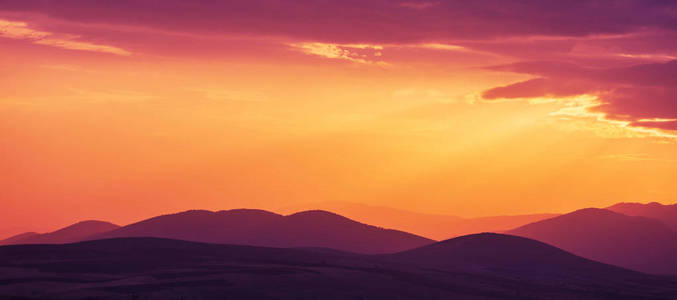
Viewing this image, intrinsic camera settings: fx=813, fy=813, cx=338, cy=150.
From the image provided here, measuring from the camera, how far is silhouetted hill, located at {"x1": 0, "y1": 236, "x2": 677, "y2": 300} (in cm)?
9279

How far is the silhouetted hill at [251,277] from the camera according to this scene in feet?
304

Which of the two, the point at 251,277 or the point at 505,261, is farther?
the point at 505,261

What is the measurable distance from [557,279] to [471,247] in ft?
151

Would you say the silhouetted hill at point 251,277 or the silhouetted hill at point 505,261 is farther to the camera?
the silhouetted hill at point 505,261

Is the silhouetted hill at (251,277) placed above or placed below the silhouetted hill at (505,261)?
below

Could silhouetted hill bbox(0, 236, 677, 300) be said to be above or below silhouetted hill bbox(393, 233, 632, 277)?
below

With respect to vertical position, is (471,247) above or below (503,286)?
above

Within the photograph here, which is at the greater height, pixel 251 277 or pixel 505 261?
pixel 505 261

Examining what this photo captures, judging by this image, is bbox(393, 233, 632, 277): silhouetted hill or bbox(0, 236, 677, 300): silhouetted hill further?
bbox(393, 233, 632, 277): silhouetted hill

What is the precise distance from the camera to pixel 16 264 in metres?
109

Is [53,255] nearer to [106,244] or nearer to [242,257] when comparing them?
→ [106,244]

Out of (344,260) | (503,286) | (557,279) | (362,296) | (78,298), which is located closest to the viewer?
(78,298)

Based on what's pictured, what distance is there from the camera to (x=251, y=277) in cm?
10525

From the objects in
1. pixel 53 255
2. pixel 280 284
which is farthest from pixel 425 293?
pixel 53 255
